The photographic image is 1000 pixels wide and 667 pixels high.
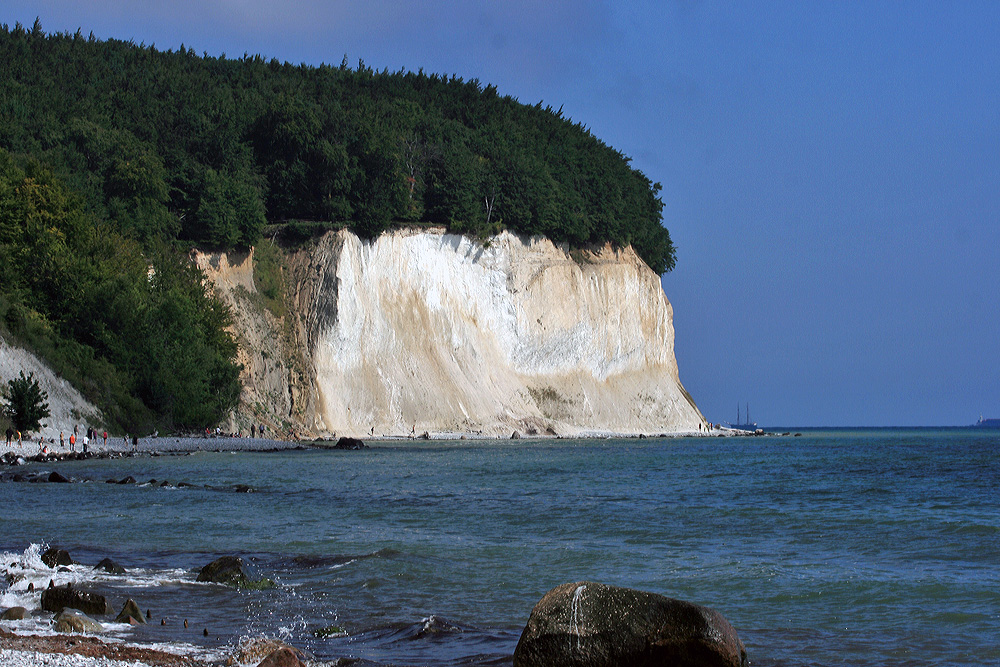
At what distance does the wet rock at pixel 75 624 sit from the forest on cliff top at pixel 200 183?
35.8 m

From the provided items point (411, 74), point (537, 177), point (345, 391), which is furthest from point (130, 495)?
point (411, 74)

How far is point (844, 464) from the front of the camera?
4316 centimetres

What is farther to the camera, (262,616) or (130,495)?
(130,495)

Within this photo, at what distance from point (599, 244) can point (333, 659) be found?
7378 centimetres

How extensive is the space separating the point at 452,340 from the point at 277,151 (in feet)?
56.1

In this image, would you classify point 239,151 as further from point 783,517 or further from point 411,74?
point 783,517

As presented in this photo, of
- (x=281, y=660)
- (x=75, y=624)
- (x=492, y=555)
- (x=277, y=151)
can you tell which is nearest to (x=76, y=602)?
(x=75, y=624)

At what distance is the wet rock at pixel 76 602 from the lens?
402 inches

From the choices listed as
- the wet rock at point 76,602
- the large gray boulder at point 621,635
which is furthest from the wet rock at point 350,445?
the large gray boulder at point 621,635

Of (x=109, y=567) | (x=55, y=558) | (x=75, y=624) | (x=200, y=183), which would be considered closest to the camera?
(x=75, y=624)

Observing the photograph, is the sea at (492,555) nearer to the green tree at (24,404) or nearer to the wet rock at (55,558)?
the wet rock at (55,558)

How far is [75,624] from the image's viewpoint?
30.8 ft

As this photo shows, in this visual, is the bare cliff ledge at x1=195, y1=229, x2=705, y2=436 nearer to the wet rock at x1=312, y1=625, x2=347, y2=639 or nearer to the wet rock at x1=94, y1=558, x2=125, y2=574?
the wet rock at x1=94, y1=558, x2=125, y2=574

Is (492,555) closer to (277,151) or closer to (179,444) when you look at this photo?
(179,444)
